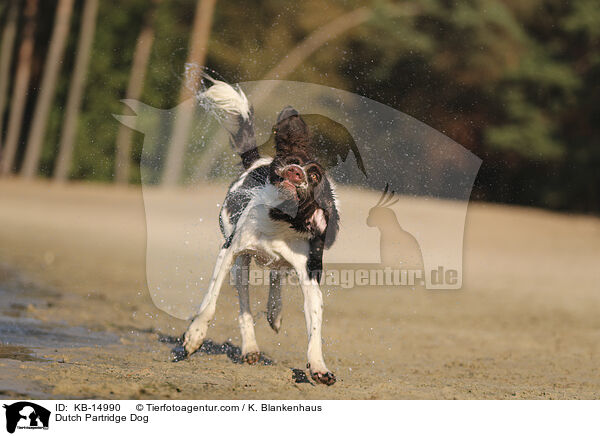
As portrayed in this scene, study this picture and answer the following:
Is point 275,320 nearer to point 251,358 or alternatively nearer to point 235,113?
point 251,358

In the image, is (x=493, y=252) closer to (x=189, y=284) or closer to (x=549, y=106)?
(x=549, y=106)

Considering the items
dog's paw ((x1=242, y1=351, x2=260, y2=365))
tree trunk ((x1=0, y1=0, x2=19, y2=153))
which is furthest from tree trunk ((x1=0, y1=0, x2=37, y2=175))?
dog's paw ((x1=242, y1=351, x2=260, y2=365))

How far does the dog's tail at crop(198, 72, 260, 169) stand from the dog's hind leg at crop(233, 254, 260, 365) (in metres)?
0.75

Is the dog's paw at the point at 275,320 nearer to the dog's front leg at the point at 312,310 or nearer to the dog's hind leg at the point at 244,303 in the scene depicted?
the dog's hind leg at the point at 244,303

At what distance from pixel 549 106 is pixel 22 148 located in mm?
20396

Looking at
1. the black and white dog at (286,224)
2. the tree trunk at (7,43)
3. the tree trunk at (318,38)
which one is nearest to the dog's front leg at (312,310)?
the black and white dog at (286,224)

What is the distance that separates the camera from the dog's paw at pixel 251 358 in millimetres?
7098

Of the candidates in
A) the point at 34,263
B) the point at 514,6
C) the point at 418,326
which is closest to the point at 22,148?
the point at 514,6

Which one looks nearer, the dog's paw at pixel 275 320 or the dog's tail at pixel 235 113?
the dog's tail at pixel 235 113

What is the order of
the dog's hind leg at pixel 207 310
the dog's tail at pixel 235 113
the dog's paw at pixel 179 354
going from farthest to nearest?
the dog's tail at pixel 235 113, the dog's paw at pixel 179 354, the dog's hind leg at pixel 207 310

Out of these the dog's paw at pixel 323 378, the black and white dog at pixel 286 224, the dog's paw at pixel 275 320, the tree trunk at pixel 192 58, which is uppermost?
the tree trunk at pixel 192 58

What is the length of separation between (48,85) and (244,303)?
1034 inches
